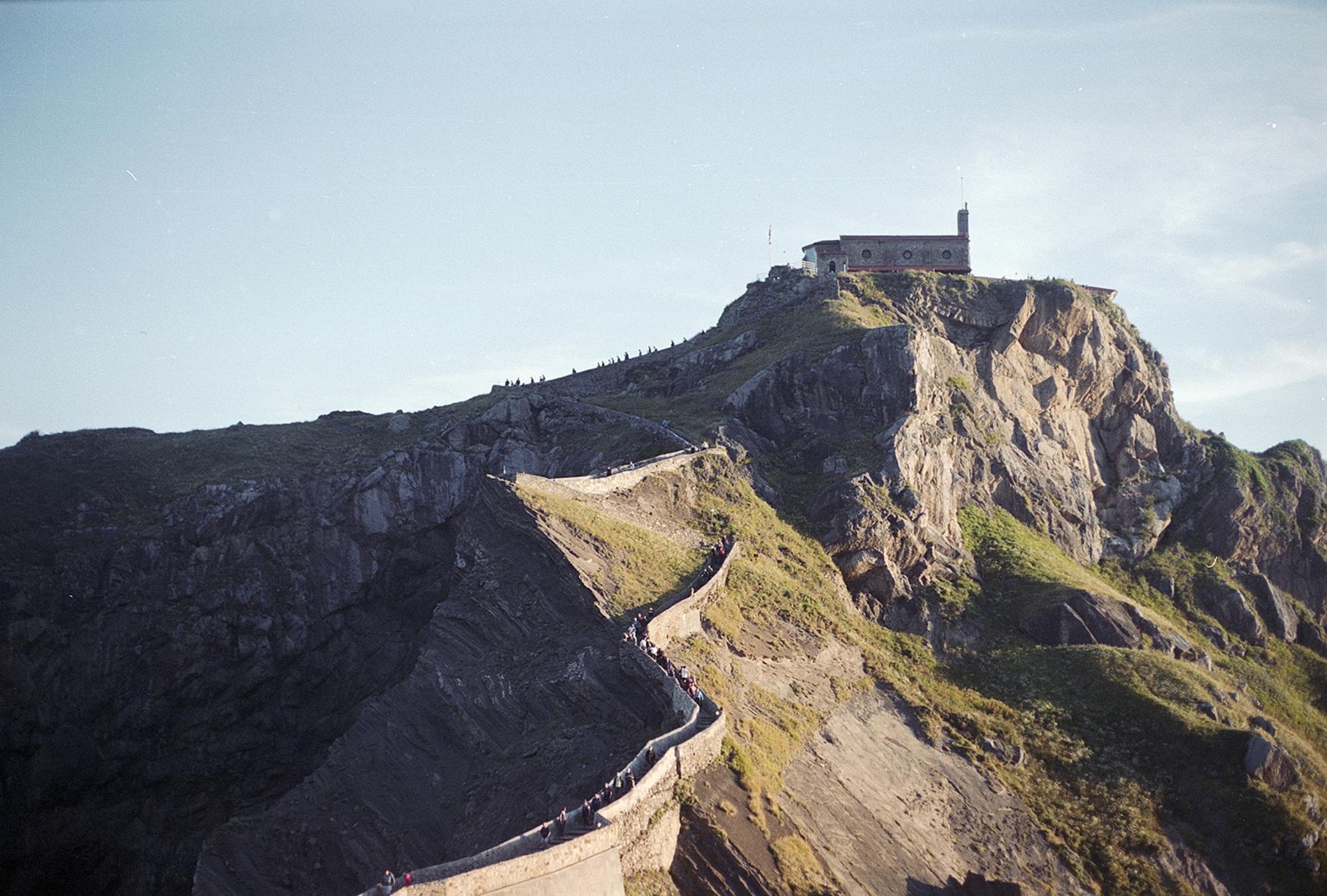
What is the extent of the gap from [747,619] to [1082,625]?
17.0 m

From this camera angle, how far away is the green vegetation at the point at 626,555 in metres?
45.9

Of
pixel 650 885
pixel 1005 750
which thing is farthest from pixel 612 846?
pixel 1005 750

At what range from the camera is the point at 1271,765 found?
44156 mm

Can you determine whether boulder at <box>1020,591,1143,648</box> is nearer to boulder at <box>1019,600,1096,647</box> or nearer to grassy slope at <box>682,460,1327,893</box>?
boulder at <box>1019,600,1096,647</box>

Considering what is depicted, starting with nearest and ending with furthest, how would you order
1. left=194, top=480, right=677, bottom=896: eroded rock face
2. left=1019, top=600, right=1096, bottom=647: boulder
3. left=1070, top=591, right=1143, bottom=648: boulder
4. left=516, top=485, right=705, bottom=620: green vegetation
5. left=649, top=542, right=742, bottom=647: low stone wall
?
left=194, top=480, right=677, bottom=896: eroded rock face < left=649, top=542, right=742, bottom=647: low stone wall < left=516, top=485, right=705, bottom=620: green vegetation < left=1070, top=591, right=1143, bottom=648: boulder < left=1019, top=600, right=1096, bottom=647: boulder

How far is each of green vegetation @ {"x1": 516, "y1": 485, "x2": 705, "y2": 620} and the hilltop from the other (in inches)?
9.6

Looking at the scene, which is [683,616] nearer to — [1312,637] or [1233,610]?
[1233,610]

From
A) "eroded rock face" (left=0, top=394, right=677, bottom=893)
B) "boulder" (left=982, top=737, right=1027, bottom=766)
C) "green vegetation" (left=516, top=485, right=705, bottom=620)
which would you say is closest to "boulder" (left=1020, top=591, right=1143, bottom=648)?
"boulder" (left=982, top=737, right=1027, bottom=766)

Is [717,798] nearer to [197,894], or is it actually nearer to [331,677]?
[197,894]

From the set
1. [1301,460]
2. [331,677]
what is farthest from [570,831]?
[1301,460]

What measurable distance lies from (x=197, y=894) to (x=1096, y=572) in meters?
47.7

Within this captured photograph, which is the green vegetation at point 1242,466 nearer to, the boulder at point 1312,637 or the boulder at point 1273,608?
the boulder at point 1273,608

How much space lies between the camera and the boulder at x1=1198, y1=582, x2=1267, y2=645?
68250 mm

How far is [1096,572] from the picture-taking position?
68312 millimetres
